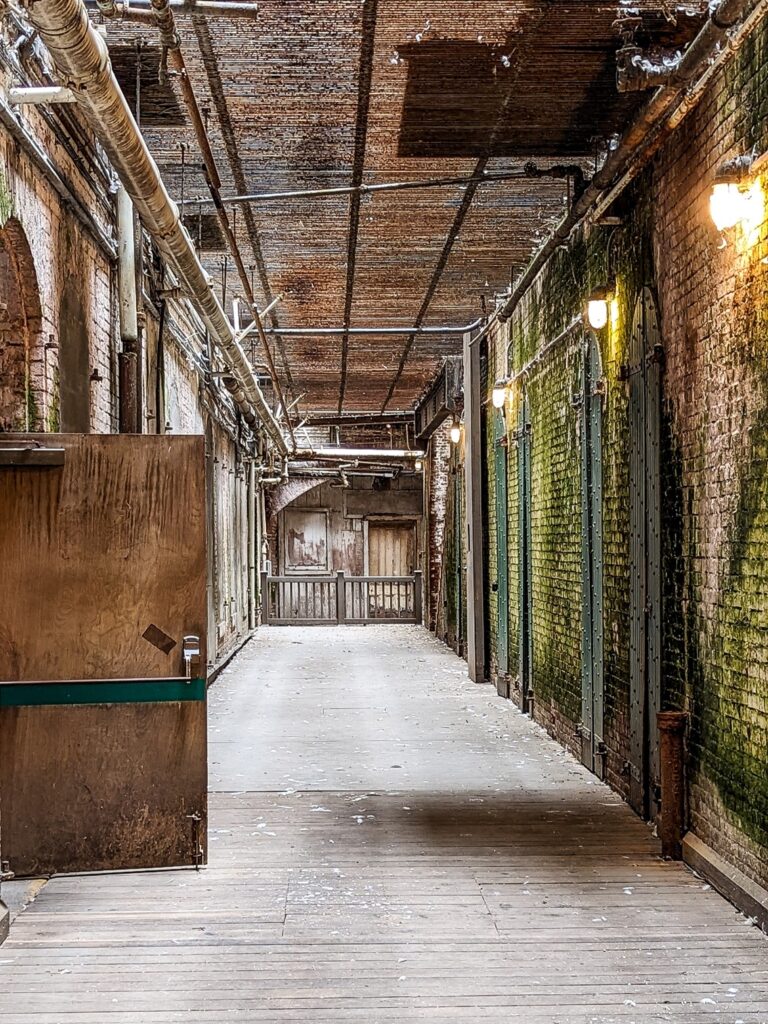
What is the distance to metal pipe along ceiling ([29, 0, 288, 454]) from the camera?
3.45 meters

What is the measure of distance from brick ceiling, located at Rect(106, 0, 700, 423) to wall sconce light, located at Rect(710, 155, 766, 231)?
103 centimetres

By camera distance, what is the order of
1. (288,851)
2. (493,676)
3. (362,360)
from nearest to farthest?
(288,851) → (493,676) → (362,360)

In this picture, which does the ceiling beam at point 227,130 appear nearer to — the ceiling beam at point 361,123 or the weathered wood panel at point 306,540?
the ceiling beam at point 361,123

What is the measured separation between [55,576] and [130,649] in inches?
19.0

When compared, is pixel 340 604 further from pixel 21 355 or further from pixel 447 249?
pixel 21 355

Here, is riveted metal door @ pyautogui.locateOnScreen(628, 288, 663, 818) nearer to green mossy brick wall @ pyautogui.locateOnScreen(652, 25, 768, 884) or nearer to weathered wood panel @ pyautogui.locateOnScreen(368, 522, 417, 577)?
green mossy brick wall @ pyautogui.locateOnScreen(652, 25, 768, 884)

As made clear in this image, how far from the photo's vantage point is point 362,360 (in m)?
13.7

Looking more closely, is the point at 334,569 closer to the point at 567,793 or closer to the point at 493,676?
the point at 493,676

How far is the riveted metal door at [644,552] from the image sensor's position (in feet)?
18.3

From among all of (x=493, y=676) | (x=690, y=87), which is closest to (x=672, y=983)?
(x=690, y=87)

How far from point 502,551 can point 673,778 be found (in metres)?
5.70

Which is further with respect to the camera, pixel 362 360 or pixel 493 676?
pixel 362 360

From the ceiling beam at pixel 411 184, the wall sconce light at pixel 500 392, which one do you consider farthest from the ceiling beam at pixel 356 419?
the ceiling beam at pixel 411 184

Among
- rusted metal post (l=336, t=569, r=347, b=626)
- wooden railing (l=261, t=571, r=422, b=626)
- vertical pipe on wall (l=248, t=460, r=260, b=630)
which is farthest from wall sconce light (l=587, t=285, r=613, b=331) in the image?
rusted metal post (l=336, t=569, r=347, b=626)
